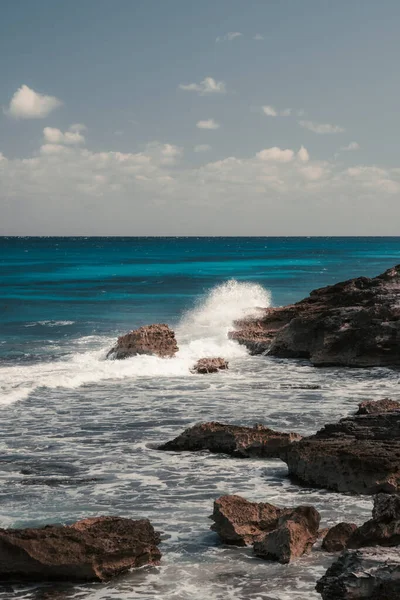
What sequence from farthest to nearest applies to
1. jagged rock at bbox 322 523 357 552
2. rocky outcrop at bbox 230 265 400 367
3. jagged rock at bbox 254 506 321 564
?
rocky outcrop at bbox 230 265 400 367 → jagged rock at bbox 322 523 357 552 → jagged rock at bbox 254 506 321 564

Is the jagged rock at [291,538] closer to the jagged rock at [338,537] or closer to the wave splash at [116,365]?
the jagged rock at [338,537]

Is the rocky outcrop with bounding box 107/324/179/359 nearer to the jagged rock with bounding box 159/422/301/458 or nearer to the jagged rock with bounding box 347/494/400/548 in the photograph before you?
the jagged rock with bounding box 159/422/301/458

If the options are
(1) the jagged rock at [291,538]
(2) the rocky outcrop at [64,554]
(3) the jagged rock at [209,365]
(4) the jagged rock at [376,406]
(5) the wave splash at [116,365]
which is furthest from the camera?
(3) the jagged rock at [209,365]

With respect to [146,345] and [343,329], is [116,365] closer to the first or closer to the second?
[146,345]

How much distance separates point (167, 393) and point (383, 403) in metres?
6.01

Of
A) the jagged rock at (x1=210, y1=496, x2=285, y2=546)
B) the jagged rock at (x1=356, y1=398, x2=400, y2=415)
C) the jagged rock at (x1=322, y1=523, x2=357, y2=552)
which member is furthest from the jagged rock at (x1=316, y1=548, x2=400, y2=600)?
the jagged rock at (x1=356, y1=398, x2=400, y2=415)

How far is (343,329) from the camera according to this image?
960 inches

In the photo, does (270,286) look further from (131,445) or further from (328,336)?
(131,445)

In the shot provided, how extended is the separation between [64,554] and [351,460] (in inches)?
182

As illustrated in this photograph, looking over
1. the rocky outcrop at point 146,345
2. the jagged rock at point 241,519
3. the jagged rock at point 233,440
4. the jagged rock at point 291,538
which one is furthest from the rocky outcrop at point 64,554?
the rocky outcrop at point 146,345

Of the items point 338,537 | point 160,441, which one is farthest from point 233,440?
point 338,537

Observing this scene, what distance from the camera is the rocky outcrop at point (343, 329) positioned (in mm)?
23828

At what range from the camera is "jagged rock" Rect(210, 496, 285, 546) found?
9.27m

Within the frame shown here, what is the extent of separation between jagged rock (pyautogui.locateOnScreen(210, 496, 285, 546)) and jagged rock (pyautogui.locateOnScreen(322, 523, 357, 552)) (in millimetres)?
707
